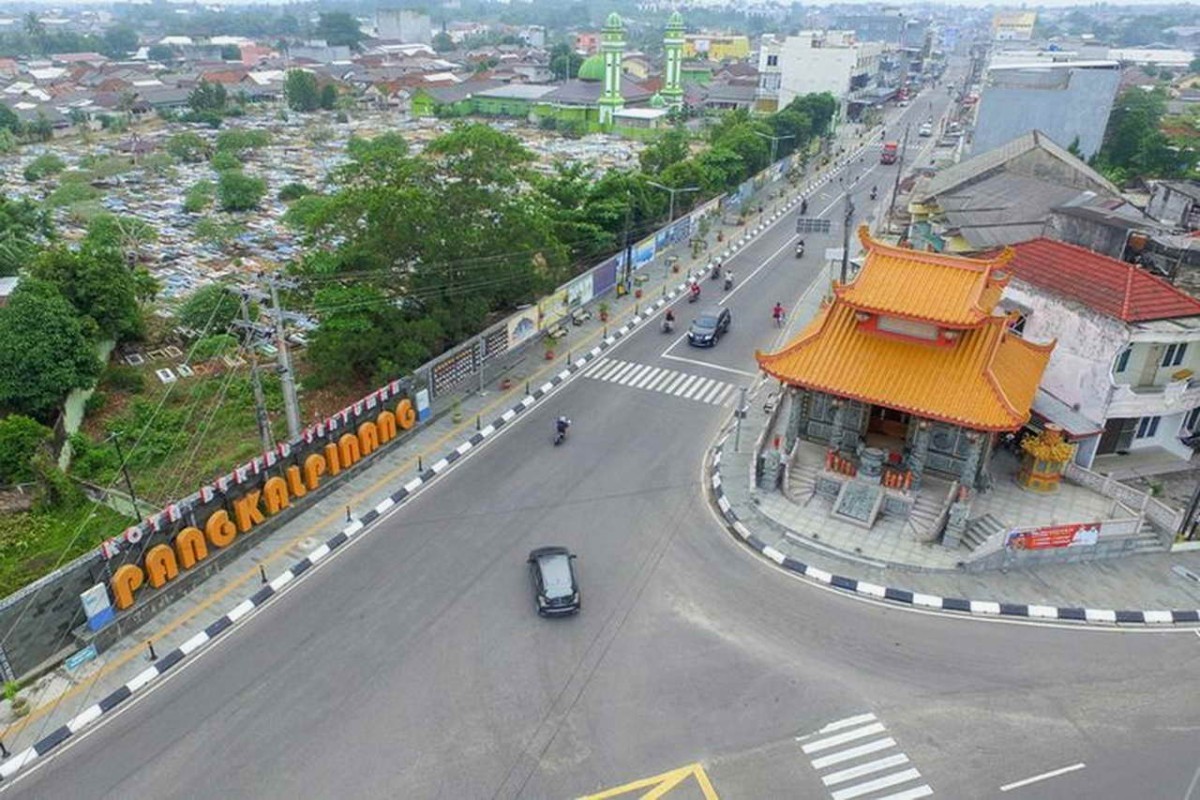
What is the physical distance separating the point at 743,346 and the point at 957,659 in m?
27.6

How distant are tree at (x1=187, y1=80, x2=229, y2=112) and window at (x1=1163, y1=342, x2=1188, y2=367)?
525 ft

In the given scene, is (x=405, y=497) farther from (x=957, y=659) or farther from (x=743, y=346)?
(x=743, y=346)

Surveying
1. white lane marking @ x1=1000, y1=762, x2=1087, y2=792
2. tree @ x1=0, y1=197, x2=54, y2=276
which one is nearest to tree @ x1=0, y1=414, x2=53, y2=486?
tree @ x1=0, y1=197, x2=54, y2=276

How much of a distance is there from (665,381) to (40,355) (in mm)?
31433

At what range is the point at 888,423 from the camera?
3559 cm

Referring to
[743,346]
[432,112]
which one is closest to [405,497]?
[743,346]

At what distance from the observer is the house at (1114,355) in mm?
33156

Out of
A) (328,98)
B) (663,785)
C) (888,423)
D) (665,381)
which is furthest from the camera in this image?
(328,98)

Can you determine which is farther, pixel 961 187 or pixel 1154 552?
pixel 961 187

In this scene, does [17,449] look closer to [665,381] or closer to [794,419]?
[665,381]

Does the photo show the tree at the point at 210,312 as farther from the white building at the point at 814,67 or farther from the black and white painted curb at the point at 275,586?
the white building at the point at 814,67

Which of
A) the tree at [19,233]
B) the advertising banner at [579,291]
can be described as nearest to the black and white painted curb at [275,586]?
the advertising banner at [579,291]

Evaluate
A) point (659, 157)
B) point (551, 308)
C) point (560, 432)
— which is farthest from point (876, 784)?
point (659, 157)

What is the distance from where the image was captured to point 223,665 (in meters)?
24.6
